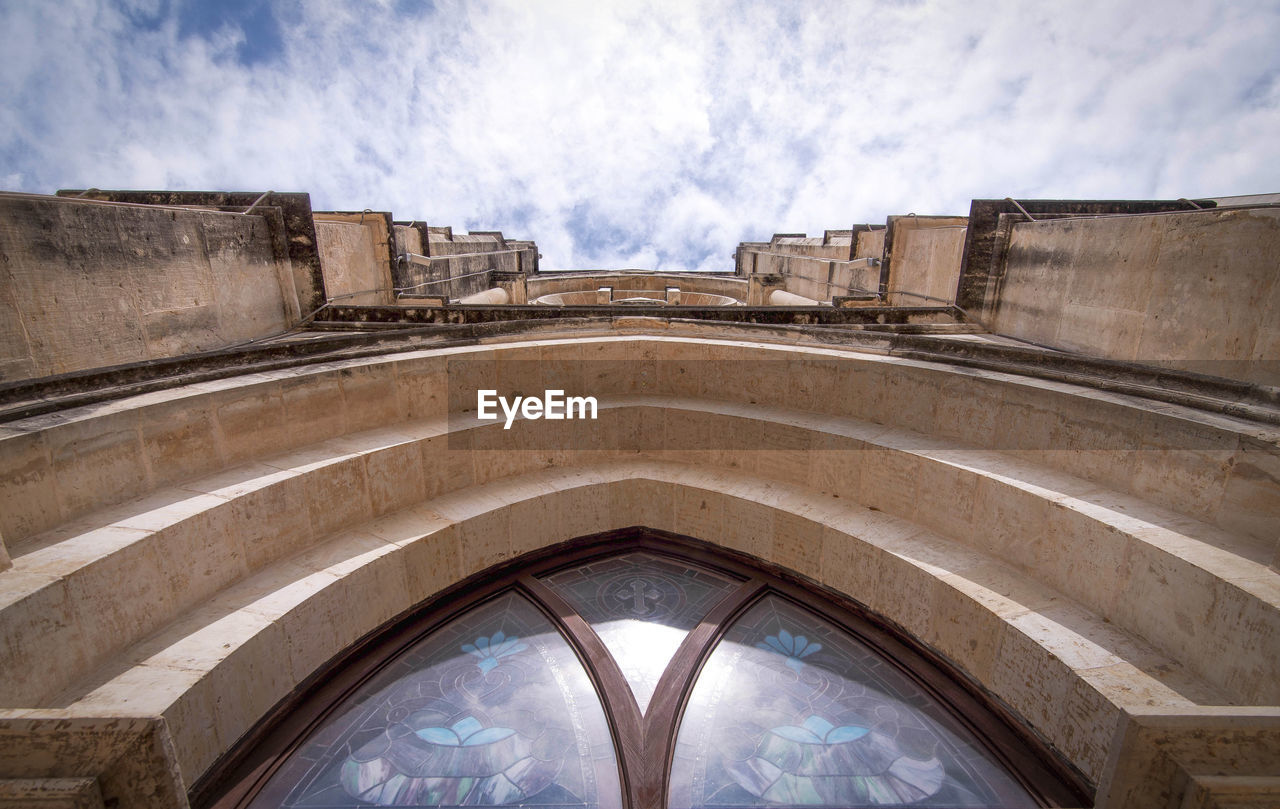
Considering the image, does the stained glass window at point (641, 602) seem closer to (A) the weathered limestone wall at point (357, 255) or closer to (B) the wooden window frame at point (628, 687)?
(B) the wooden window frame at point (628, 687)

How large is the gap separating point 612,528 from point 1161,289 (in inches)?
257

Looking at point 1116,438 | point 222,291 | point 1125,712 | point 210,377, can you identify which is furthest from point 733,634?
point 222,291

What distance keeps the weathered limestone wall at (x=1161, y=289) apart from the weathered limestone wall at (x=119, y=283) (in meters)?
11.3

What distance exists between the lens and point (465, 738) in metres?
3.64

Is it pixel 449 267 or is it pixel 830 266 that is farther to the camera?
pixel 830 266

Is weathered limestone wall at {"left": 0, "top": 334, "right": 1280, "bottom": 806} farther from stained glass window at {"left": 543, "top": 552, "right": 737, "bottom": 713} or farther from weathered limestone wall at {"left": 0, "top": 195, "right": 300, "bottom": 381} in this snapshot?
weathered limestone wall at {"left": 0, "top": 195, "right": 300, "bottom": 381}

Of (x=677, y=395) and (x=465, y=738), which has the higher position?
(x=677, y=395)

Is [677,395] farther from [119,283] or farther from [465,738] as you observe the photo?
[119,283]

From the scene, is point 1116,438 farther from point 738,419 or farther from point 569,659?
point 569,659

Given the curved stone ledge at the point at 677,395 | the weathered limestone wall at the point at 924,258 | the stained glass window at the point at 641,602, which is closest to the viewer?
the curved stone ledge at the point at 677,395

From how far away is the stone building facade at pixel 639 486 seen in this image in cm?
298

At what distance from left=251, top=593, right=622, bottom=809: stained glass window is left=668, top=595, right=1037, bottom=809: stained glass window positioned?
2.24ft

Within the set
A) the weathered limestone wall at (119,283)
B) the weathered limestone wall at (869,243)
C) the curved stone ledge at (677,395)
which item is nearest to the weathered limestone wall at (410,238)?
the weathered limestone wall at (119,283)

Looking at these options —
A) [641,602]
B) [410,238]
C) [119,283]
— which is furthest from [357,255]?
[641,602]
